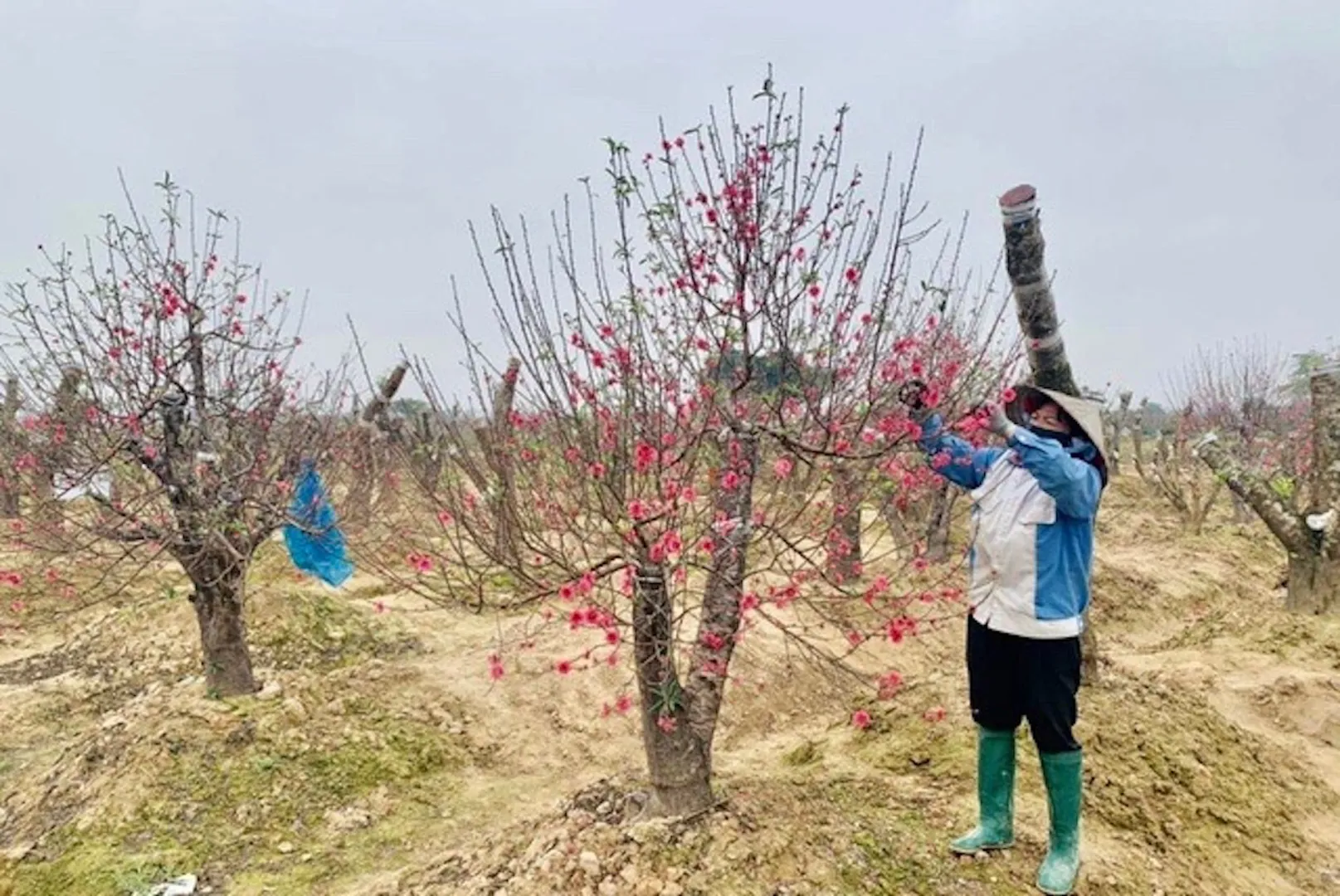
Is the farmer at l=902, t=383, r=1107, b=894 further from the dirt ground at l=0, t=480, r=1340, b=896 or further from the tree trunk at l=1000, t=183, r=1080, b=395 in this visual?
the tree trunk at l=1000, t=183, r=1080, b=395

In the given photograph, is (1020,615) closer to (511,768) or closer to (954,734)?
(954,734)

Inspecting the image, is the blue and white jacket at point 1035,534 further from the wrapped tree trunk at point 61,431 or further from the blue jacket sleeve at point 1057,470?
the wrapped tree trunk at point 61,431

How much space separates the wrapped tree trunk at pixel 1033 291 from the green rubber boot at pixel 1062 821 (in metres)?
1.51

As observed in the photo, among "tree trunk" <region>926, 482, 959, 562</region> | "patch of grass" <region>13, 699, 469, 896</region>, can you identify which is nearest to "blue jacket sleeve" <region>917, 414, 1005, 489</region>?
"tree trunk" <region>926, 482, 959, 562</region>

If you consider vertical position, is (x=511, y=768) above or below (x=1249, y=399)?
below

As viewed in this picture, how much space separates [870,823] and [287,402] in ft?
18.0

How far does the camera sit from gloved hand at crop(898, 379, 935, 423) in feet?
9.50

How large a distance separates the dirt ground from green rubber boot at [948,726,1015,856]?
0.23 ft

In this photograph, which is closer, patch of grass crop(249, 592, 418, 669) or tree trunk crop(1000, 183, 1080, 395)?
tree trunk crop(1000, 183, 1080, 395)

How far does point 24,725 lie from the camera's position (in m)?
6.61

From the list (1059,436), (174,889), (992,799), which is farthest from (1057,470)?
(174,889)

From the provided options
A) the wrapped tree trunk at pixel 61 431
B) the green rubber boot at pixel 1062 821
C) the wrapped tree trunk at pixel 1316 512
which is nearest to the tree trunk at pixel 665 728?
the green rubber boot at pixel 1062 821

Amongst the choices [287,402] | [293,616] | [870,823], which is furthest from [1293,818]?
[293,616]

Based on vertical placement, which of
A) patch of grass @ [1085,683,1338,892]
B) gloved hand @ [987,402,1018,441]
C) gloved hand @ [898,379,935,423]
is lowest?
patch of grass @ [1085,683,1338,892]
